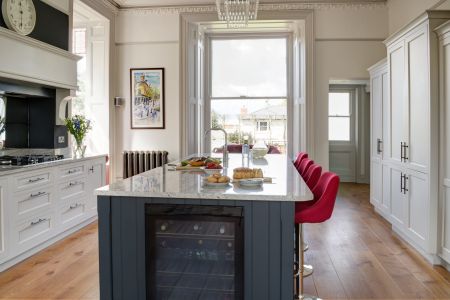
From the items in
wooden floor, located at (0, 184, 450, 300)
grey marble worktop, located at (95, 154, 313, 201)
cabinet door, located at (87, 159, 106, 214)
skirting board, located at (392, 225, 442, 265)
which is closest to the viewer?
grey marble worktop, located at (95, 154, 313, 201)

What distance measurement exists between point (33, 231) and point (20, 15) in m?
2.29

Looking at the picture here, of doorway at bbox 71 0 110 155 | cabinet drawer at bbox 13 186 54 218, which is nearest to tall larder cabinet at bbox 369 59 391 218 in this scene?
cabinet drawer at bbox 13 186 54 218

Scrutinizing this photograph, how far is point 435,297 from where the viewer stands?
2766 millimetres

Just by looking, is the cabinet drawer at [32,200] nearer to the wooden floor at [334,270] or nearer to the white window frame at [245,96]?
the wooden floor at [334,270]

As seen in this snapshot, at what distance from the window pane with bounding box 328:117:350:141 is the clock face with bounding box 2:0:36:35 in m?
6.87

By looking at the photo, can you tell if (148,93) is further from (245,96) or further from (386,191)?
(386,191)

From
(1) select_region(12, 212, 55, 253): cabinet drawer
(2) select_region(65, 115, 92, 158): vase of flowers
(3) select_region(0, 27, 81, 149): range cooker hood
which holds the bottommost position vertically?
(1) select_region(12, 212, 55, 253): cabinet drawer

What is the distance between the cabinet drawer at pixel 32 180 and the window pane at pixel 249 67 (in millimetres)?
4304

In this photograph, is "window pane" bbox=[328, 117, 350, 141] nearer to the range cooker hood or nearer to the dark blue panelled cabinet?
the range cooker hood

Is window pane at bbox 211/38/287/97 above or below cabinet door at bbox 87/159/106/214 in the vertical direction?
above

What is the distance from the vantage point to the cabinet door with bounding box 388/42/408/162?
161 inches

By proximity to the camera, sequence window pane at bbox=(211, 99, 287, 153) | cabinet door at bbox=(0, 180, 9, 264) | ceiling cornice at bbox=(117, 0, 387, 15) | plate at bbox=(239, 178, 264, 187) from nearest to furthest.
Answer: plate at bbox=(239, 178, 264, 187)
cabinet door at bbox=(0, 180, 9, 264)
ceiling cornice at bbox=(117, 0, 387, 15)
window pane at bbox=(211, 99, 287, 153)

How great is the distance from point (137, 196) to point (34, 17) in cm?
313

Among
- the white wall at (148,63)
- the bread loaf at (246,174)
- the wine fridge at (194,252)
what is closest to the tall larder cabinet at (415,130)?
the bread loaf at (246,174)
